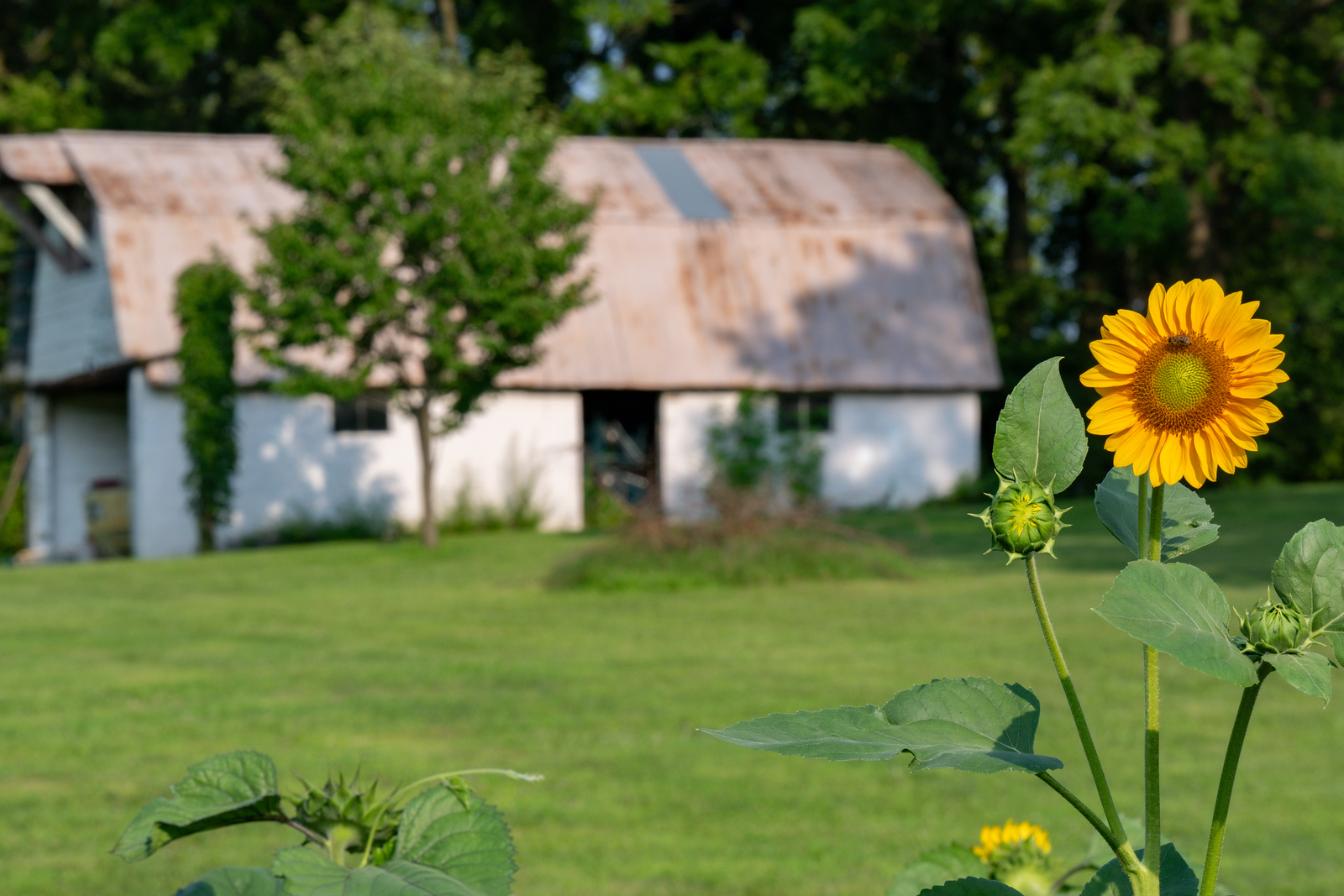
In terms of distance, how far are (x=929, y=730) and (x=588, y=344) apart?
21734mm

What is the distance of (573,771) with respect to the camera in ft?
20.0

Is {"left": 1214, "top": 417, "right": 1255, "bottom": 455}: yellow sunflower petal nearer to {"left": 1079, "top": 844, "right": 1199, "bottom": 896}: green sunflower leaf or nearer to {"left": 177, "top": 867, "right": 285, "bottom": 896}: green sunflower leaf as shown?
{"left": 1079, "top": 844, "right": 1199, "bottom": 896}: green sunflower leaf

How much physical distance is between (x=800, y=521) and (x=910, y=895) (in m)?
12.3

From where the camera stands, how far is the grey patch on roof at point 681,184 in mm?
24125

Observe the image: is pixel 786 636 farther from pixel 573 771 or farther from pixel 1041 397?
pixel 1041 397

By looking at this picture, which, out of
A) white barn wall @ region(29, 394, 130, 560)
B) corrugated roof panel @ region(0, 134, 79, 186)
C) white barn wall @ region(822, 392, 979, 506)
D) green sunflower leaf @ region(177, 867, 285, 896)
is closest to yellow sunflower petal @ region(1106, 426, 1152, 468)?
green sunflower leaf @ region(177, 867, 285, 896)

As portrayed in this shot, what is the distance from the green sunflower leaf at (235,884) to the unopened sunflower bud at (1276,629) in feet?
3.13

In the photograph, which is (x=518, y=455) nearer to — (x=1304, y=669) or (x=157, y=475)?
(x=157, y=475)

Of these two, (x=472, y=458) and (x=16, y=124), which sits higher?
(x=16, y=124)

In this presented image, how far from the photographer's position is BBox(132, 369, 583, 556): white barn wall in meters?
21.2

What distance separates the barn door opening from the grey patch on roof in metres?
3.33

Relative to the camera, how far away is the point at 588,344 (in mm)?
22719

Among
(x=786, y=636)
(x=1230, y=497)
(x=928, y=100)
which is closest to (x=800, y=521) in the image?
(x=786, y=636)

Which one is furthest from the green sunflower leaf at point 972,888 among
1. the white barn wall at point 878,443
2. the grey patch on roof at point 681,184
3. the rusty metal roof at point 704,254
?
the grey patch on roof at point 681,184
